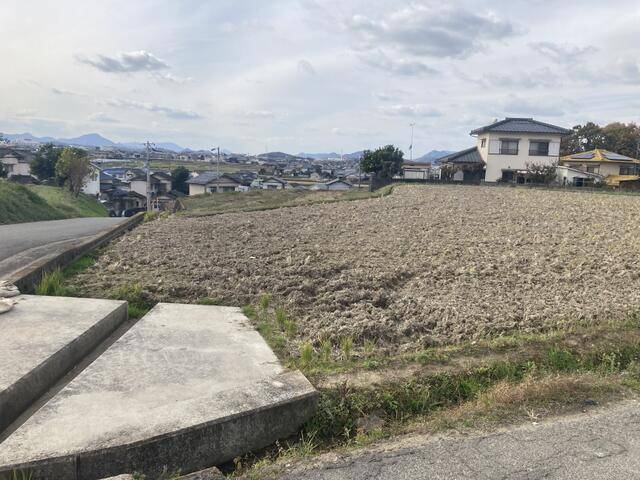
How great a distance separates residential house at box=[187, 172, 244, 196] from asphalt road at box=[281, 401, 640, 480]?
1863 inches

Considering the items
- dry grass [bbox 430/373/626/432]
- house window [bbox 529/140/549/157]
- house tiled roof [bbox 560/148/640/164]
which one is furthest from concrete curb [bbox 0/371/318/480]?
house tiled roof [bbox 560/148/640/164]

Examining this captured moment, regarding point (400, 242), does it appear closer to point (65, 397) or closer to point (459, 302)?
point (459, 302)

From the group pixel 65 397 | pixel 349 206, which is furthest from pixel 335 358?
pixel 349 206

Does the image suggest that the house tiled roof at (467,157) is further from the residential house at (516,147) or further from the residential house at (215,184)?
the residential house at (215,184)

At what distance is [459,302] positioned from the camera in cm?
578

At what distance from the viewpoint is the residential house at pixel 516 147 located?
3259 centimetres

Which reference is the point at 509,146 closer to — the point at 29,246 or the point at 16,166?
the point at 29,246

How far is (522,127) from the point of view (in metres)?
33.0

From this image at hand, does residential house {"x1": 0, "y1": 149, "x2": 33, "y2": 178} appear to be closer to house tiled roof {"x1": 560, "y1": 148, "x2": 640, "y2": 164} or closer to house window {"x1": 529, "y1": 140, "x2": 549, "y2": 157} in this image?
house window {"x1": 529, "y1": 140, "x2": 549, "y2": 157}

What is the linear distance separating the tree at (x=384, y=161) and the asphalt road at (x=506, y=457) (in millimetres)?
36838

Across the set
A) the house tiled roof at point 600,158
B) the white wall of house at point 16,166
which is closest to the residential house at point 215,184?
the white wall of house at point 16,166

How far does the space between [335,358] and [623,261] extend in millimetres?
5909

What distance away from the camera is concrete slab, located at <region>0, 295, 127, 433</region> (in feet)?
10.8

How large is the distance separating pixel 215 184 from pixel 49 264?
4448cm
